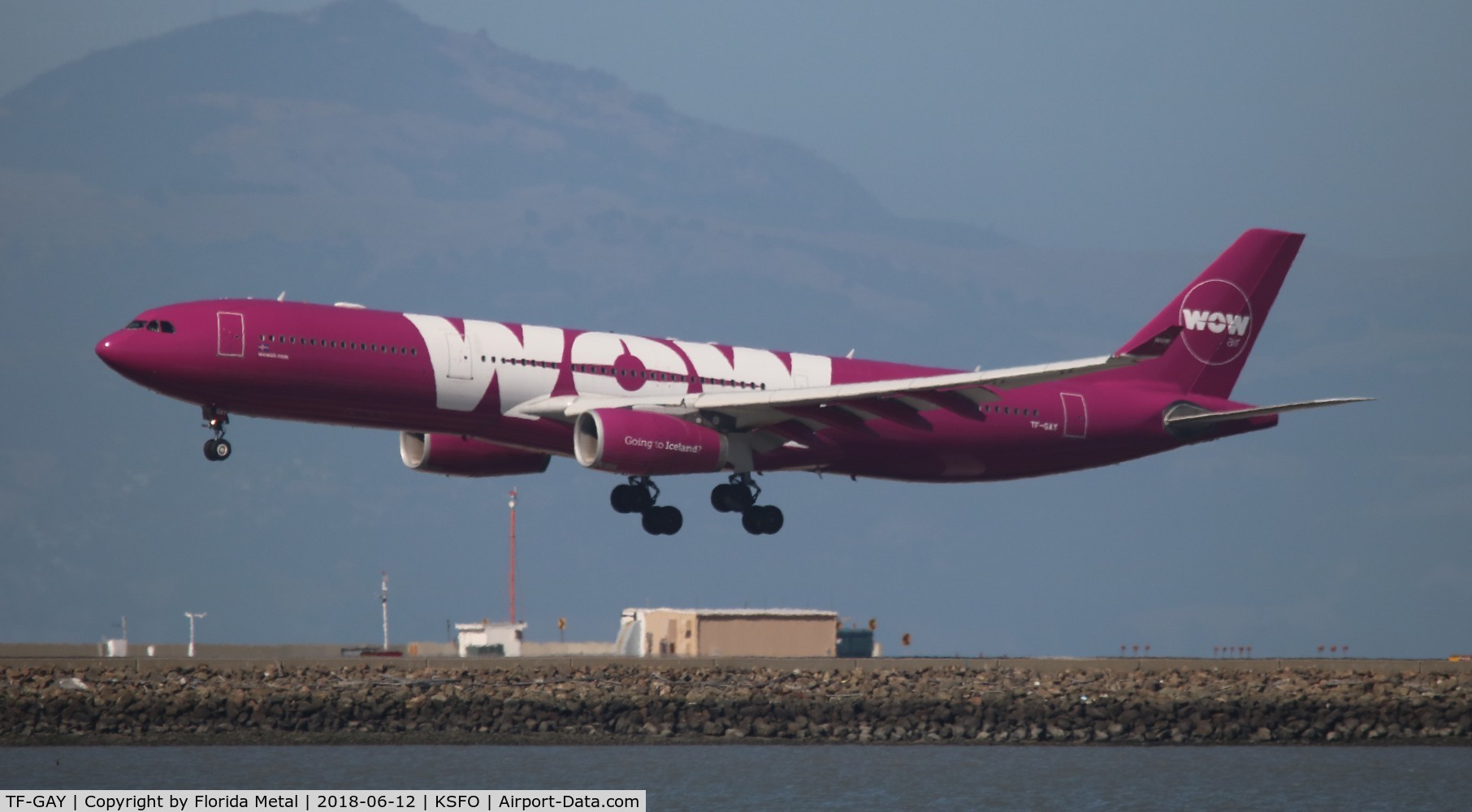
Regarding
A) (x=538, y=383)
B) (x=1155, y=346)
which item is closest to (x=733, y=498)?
(x=538, y=383)

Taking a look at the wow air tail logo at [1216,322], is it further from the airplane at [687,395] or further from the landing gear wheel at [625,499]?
the landing gear wheel at [625,499]

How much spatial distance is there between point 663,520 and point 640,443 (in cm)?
673

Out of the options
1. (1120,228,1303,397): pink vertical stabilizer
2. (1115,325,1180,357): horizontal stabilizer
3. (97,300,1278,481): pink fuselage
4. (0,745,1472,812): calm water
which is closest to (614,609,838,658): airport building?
(0,745,1472,812): calm water

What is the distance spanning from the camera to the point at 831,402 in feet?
170

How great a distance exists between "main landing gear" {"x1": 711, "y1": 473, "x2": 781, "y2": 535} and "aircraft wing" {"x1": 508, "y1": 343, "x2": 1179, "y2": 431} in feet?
11.1

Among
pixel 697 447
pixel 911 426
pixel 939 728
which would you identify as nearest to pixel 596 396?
pixel 697 447

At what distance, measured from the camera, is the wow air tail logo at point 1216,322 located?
6028cm

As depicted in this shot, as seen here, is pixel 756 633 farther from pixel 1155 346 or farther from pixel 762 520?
pixel 1155 346

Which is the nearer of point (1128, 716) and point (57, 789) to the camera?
point (57, 789)

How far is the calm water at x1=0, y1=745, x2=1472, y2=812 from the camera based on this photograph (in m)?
48.1

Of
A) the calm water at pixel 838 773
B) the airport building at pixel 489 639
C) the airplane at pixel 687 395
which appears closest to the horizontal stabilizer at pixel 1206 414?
the airplane at pixel 687 395

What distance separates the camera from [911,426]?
174 ft

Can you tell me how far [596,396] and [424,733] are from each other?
8.92 metres

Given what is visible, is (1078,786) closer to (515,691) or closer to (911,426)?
(911,426)
